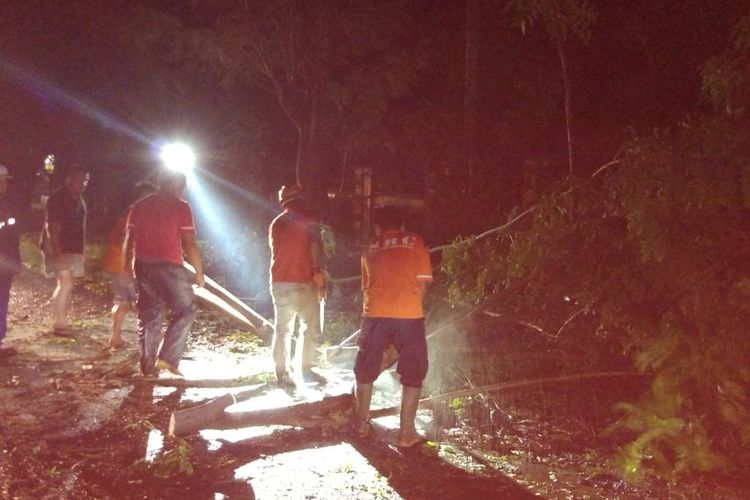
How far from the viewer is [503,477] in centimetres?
499

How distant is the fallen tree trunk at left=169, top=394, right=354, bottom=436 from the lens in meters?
5.34

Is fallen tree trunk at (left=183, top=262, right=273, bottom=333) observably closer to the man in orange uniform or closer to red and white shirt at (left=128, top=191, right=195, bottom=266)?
red and white shirt at (left=128, top=191, right=195, bottom=266)

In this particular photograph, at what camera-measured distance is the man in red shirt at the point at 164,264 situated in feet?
21.0

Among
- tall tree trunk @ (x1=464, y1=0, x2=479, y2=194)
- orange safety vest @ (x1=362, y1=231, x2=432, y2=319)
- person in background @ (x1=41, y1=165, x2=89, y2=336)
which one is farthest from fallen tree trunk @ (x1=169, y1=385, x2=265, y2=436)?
tall tree trunk @ (x1=464, y1=0, x2=479, y2=194)

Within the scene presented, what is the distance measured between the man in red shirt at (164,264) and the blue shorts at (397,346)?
1.81 metres

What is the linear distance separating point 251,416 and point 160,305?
5.25 feet

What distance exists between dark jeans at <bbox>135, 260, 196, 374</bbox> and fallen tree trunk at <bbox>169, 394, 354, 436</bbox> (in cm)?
103

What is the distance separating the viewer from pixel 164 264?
21.1 ft

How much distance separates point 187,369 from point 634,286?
4148 mm

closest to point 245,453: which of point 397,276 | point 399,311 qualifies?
point 399,311

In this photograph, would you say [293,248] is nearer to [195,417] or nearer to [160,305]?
[160,305]

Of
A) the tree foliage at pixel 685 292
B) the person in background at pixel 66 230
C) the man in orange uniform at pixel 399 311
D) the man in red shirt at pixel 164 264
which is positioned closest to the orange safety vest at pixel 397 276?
the man in orange uniform at pixel 399 311

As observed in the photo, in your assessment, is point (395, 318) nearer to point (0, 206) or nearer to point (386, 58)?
point (0, 206)

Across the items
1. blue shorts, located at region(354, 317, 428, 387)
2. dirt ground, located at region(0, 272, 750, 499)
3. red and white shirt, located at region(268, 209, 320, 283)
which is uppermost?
red and white shirt, located at region(268, 209, 320, 283)
